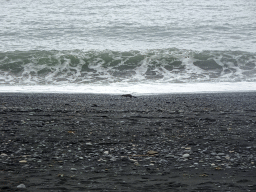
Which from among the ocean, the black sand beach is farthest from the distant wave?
the black sand beach

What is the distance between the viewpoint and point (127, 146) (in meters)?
3.33

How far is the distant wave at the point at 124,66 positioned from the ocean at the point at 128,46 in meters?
0.03

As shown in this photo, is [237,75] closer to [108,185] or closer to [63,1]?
[108,185]

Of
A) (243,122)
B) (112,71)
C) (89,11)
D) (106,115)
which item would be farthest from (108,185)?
(89,11)

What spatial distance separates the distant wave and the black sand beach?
13.4ft

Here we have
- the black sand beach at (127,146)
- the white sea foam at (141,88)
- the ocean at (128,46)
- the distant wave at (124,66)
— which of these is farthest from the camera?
the distant wave at (124,66)

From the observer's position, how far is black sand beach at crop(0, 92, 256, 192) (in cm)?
240

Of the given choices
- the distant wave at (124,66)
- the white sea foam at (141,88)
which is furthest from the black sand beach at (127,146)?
the distant wave at (124,66)

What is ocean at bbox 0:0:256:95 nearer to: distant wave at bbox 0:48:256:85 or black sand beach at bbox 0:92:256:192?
distant wave at bbox 0:48:256:85

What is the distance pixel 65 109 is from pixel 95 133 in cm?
162

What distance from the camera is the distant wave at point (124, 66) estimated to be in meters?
9.76

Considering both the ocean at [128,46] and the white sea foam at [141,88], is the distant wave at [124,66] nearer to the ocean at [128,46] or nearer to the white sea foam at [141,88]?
the ocean at [128,46]

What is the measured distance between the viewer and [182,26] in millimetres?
18562

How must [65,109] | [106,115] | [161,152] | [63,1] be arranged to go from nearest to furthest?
[161,152] → [106,115] → [65,109] → [63,1]
